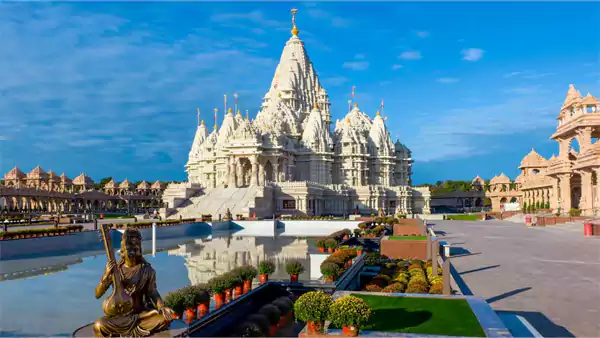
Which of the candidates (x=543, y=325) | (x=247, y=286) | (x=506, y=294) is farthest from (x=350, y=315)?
(x=506, y=294)

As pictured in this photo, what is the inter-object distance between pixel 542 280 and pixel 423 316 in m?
9.21

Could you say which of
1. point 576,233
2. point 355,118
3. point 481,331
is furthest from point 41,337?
point 355,118

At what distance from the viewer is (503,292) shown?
1512 centimetres

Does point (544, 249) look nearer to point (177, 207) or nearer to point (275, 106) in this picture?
point (177, 207)

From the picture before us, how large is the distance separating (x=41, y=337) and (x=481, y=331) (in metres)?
9.59

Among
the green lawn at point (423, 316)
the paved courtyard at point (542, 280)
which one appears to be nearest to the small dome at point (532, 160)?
the paved courtyard at point (542, 280)

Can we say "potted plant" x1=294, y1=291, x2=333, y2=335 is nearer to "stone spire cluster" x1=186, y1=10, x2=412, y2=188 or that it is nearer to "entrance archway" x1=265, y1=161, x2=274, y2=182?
"stone spire cluster" x1=186, y1=10, x2=412, y2=188

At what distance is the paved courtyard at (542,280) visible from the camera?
11.9m

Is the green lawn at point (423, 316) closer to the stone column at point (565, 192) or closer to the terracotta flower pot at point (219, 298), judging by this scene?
the terracotta flower pot at point (219, 298)

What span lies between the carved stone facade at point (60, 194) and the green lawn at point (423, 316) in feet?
180

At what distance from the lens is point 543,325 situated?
37.3 ft

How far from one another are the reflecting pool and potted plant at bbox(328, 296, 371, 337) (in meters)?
7.14

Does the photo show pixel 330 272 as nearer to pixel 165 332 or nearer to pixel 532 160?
pixel 165 332

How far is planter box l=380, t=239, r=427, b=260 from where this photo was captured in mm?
22281
